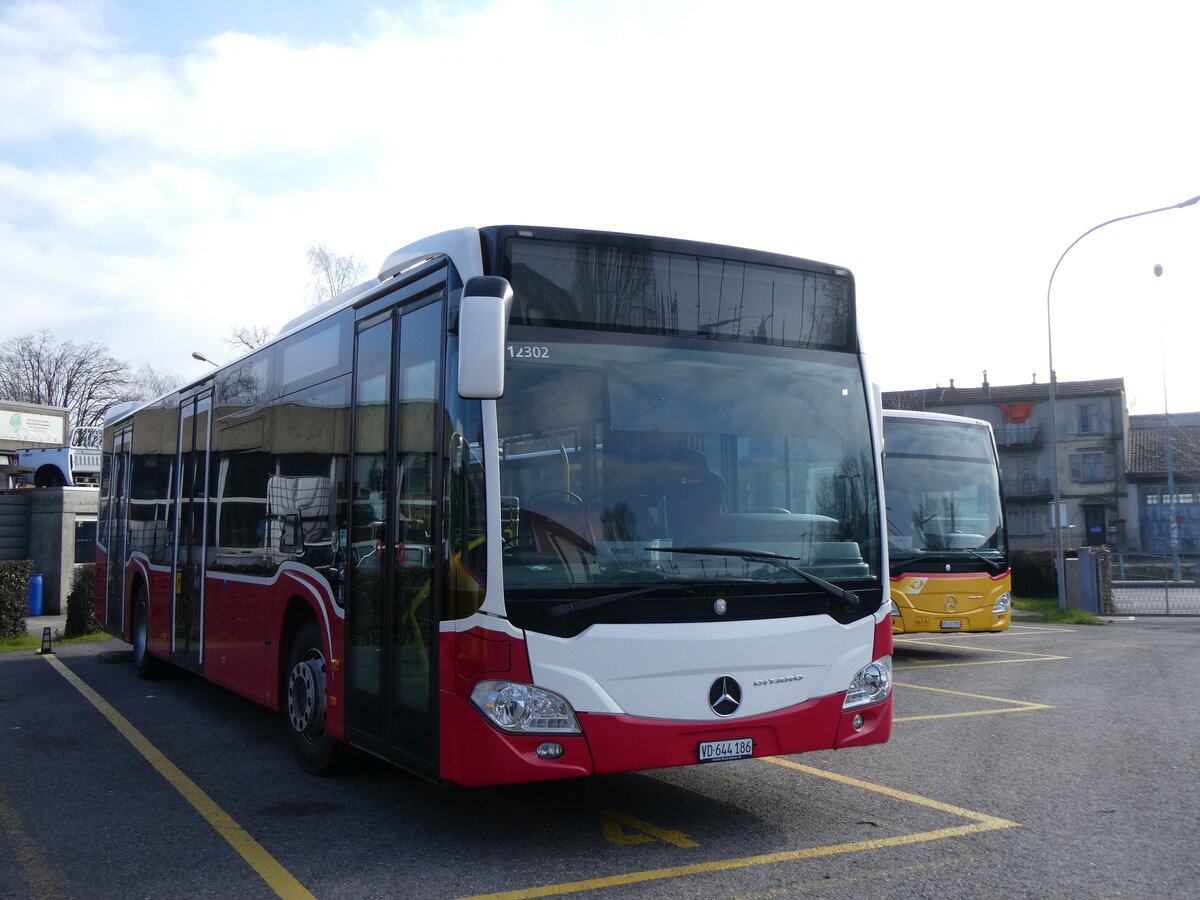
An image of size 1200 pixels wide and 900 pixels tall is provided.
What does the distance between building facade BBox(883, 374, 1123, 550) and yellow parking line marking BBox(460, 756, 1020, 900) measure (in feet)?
188

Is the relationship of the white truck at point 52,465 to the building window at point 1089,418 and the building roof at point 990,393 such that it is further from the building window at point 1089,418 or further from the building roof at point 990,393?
the building window at point 1089,418

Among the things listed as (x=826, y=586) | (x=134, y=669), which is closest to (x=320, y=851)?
(x=826, y=586)

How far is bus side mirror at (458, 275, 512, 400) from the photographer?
484cm

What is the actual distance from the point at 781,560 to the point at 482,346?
1.96m

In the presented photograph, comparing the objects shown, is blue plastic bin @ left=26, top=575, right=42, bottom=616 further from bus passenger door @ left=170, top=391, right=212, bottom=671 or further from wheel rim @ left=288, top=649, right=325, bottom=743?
wheel rim @ left=288, top=649, right=325, bottom=743

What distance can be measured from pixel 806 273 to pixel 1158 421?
7678 cm

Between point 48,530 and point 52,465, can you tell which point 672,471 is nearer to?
point 48,530

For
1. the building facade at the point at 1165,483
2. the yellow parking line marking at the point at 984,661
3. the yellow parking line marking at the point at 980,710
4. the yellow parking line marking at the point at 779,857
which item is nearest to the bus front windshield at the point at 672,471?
the yellow parking line marking at the point at 779,857

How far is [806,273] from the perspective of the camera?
634cm

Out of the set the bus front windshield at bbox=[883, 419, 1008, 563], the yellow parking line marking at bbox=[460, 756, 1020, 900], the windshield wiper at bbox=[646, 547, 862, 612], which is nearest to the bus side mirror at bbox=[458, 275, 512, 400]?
the windshield wiper at bbox=[646, 547, 862, 612]

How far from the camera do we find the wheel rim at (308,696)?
6.98 m

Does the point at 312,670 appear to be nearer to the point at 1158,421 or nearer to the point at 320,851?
the point at 320,851

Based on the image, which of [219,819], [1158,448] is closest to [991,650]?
[219,819]

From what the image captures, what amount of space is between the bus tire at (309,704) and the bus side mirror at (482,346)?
9.22 ft
